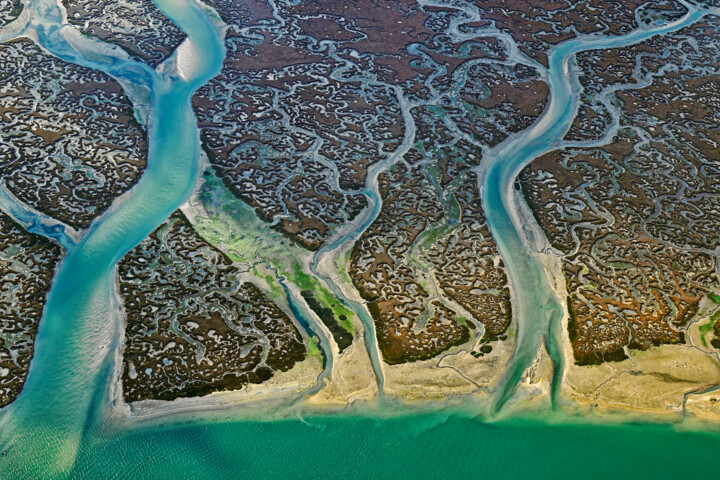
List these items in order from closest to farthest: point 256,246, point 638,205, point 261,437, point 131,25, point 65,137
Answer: point 261,437, point 256,246, point 638,205, point 65,137, point 131,25

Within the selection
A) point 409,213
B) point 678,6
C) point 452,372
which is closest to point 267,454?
point 452,372

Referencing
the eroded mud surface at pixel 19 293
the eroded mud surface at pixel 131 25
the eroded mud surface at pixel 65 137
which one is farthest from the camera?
the eroded mud surface at pixel 131 25

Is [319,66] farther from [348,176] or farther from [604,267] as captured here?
[604,267]

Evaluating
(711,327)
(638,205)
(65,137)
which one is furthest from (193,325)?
(638,205)

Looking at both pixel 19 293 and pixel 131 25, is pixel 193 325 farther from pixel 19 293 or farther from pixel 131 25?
pixel 131 25

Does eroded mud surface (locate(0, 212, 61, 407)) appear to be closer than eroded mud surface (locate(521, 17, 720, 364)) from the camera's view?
Yes

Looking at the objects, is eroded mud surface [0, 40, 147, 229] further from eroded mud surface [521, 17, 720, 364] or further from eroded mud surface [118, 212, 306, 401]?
eroded mud surface [521, 17, 720, 364]

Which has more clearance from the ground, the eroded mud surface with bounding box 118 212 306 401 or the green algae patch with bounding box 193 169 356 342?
the green algae patch with bounding box 193 169 356 342

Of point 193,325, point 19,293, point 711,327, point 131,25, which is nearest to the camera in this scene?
point 193,325

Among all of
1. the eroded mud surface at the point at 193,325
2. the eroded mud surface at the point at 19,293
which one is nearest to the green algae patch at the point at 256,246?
the eroded mud surface at the point at 193,325

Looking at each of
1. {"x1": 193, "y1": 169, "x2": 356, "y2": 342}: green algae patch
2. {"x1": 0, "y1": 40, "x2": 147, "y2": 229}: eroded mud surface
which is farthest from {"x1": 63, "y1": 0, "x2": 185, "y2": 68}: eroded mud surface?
{"x1": 193, "y1": 169, "x2": 356, "y2": 342}: green algae patch

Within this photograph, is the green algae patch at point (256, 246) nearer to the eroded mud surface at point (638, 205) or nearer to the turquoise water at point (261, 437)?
the turquoise water at point (261, 437)
